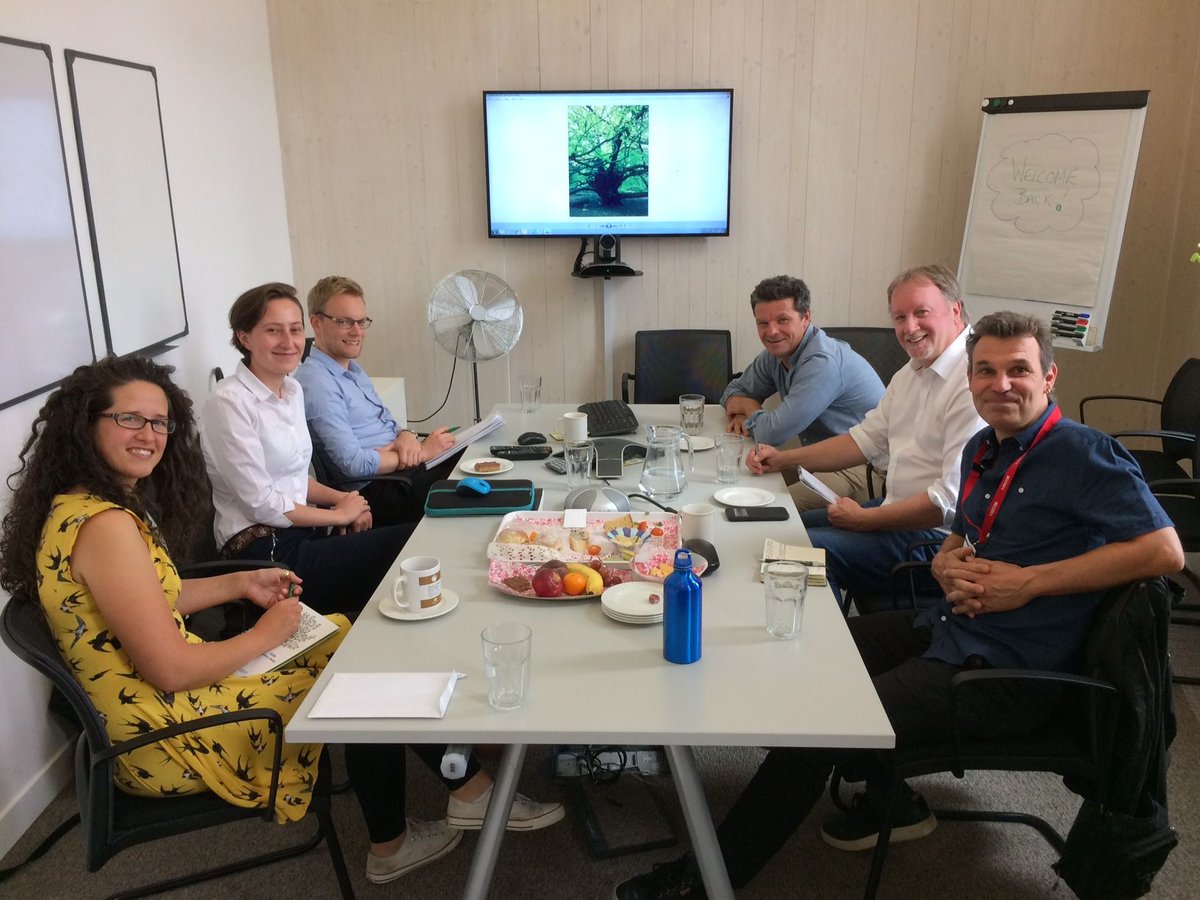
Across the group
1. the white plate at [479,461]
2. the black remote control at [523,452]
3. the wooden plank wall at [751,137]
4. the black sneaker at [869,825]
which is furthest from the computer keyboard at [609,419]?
the wooden plank wall at [751,137]

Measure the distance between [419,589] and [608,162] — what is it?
3145mm

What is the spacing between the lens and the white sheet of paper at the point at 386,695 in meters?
1.43

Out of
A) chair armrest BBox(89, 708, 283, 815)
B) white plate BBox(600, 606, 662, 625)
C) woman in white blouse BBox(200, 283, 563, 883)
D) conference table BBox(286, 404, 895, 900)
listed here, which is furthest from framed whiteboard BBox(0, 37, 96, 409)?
white plate BBox(600, 606, 662, 625)

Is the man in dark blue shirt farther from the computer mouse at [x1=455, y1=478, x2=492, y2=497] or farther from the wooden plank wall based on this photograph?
the wooden plank wall

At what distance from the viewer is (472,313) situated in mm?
3814

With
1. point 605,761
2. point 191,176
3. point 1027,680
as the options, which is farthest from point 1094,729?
point 191,176

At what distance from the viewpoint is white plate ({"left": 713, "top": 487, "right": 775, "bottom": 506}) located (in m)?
2.37

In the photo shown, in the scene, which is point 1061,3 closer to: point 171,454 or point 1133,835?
point 1133,835

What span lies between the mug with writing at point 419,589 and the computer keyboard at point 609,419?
135 centimetres

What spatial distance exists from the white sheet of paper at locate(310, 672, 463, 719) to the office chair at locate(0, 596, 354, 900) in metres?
0.22

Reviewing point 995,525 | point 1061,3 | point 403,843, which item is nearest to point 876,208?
point 1061,3

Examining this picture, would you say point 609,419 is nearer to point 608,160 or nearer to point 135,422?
point 135,422

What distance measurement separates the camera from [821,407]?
2.98m

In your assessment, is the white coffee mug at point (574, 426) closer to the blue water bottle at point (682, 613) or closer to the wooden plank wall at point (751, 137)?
the blue water bottle at point (682, 613)
